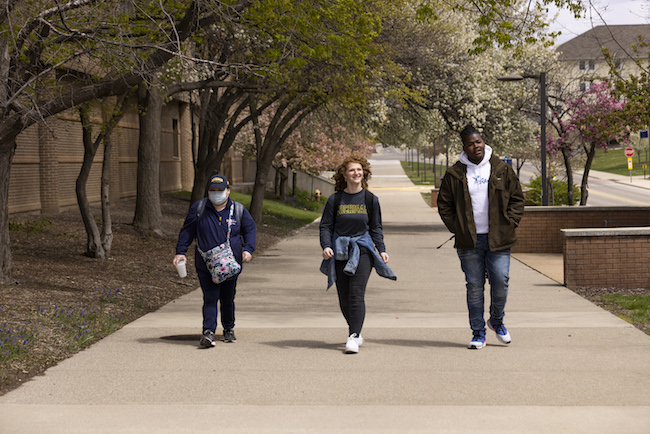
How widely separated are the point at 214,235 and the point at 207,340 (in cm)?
92

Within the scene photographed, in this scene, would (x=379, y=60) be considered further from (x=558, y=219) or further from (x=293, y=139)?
(x=293, y=139)

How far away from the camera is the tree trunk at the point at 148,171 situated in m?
19.1

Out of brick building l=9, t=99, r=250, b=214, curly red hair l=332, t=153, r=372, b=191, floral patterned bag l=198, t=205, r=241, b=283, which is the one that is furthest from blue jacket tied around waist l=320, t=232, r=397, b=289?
brick building l=9, t=99, r=250, b=214

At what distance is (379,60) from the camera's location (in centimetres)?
1886

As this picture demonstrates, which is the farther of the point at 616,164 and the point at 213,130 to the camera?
the point at 616,164

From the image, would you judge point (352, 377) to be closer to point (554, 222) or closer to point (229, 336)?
point (229, 336)

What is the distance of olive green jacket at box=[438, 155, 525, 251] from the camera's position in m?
7.20

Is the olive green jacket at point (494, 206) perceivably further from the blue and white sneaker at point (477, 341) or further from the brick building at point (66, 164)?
the brick building at point (66, 164)

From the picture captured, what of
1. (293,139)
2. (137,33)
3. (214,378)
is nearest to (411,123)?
(293,139)

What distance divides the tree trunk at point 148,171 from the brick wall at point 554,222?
7.90 meters

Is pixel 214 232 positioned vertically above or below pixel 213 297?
above

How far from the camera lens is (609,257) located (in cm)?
1191

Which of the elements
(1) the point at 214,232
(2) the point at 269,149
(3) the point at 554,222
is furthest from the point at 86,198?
(2) the point at 269,149

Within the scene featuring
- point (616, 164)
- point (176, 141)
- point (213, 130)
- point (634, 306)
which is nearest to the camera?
point (634, 306)
